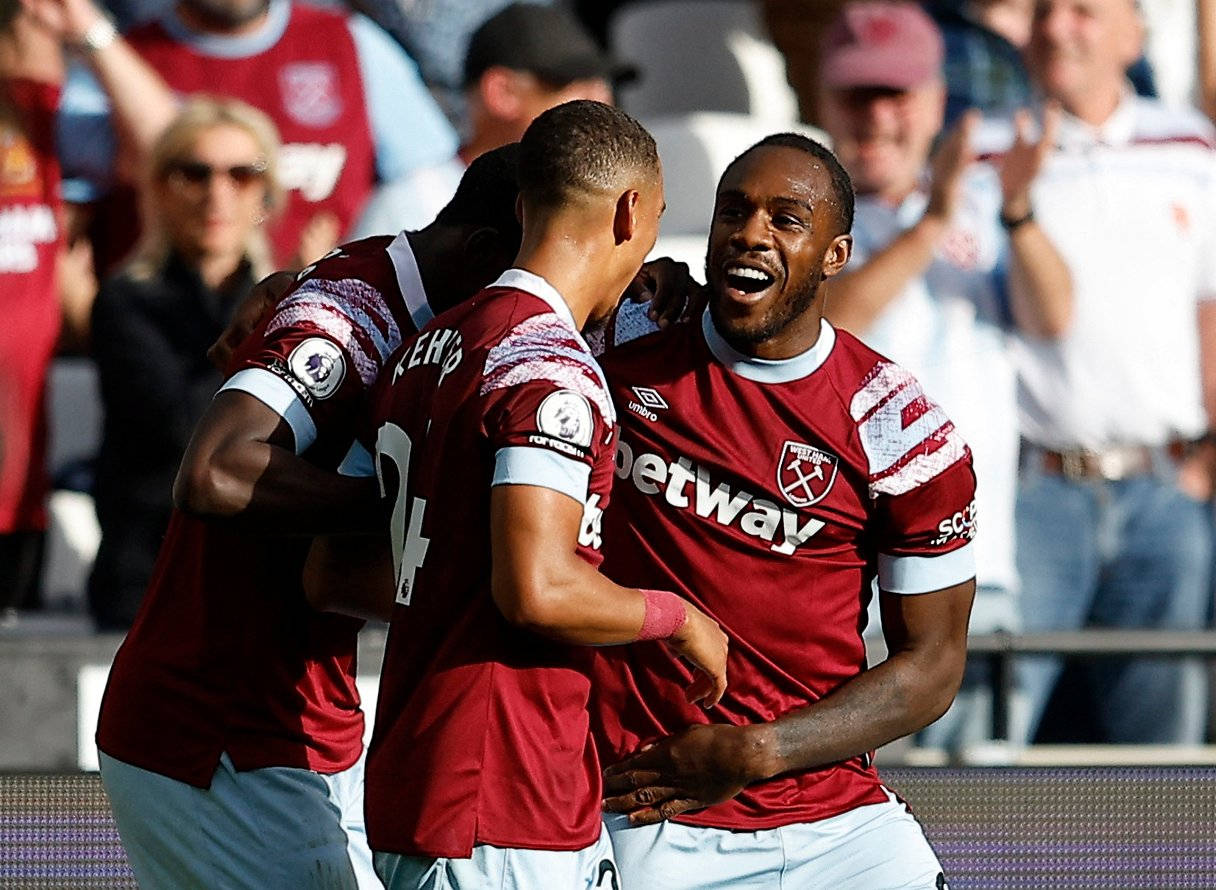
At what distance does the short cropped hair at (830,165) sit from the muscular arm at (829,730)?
0.73 metres

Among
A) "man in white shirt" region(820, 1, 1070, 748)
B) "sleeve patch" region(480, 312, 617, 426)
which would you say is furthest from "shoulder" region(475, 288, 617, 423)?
"man in white shirt" region(820, 1, 1070, 748)

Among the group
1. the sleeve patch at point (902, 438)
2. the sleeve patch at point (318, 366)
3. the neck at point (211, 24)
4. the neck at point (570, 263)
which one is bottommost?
the sleeve patch at point (902, 438)

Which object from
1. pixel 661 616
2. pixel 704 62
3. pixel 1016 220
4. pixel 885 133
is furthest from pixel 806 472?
pixel 704 62

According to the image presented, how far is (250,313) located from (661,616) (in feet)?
4.49

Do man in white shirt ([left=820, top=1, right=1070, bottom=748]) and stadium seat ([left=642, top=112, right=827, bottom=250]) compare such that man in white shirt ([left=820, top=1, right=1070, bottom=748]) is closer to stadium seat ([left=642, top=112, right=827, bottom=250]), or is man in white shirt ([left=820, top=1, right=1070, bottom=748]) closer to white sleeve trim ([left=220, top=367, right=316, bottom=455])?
stadium seat ([left=642, top=112, right=827, bottom=250])

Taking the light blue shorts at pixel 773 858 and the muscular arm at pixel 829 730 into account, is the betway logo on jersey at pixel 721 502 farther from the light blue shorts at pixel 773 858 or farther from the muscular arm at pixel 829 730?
the light blue shorts at pixel 773 858

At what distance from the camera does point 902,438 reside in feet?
12.7

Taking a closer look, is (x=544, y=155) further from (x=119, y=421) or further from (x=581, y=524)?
(x=119, y=421)

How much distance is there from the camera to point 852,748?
386cm

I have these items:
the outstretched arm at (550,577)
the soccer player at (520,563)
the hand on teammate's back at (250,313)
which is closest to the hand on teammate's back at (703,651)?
the soccer player at (520,563)

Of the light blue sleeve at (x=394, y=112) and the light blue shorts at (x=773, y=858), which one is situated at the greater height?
the light blue sleeve at (x=394, y=112)

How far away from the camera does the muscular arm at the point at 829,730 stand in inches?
148

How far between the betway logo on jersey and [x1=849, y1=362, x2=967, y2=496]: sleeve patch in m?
0.16

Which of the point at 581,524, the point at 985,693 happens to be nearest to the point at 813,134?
the point at 985,693
